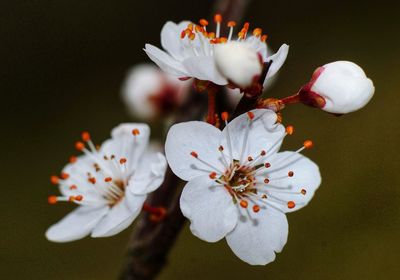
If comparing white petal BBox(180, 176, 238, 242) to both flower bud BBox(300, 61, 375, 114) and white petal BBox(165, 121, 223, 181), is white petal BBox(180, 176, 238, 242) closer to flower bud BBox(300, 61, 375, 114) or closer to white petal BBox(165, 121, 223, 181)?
white petal BBox(165, 121, 223, 181)

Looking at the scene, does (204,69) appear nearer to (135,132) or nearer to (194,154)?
(194,154)

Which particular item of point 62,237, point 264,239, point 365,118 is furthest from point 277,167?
point 365,118

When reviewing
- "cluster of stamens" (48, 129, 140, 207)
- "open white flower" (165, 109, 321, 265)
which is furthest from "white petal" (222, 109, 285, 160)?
"cluster of stamens" (48, 129, 140, 207)

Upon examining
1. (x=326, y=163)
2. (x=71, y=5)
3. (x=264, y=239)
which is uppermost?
(x=264, y=239)

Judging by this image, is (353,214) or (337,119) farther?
(337,119)

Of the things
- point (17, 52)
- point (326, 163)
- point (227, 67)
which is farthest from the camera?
point (17, 52)

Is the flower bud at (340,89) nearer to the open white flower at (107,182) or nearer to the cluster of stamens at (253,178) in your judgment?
the cluster of stamens at (253,178)

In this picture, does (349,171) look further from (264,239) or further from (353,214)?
(264,239)
